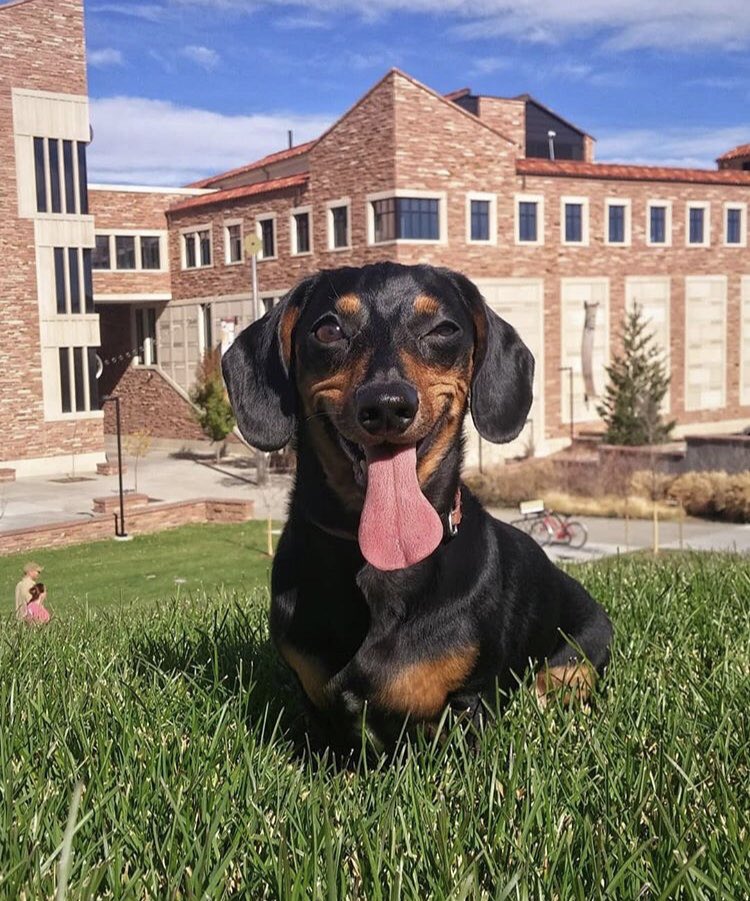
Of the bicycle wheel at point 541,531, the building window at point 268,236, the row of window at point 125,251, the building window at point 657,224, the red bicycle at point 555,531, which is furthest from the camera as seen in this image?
the row of window at point 125,251

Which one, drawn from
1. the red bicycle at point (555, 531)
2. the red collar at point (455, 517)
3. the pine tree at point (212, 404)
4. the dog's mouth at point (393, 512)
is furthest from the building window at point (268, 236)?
the dog's mouth at point (393, 512)

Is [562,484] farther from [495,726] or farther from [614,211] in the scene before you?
[495,726]

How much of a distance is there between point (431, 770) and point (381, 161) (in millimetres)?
29635

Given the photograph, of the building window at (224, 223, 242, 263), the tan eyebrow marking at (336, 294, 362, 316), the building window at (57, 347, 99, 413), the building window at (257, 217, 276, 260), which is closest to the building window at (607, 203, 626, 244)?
the building window at (257, 217, 276, 260)

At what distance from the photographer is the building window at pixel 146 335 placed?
41344 millimetres

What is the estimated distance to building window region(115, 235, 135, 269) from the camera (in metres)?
39.5

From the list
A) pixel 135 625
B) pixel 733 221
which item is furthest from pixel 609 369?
pixel 135 625

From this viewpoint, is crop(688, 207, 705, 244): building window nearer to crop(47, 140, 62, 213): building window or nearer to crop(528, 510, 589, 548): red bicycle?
crop(528, 510, 589, 548): red bicycle

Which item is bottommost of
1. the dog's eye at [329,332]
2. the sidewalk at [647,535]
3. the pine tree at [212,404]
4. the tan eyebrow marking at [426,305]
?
the sidewalk at [647,535]

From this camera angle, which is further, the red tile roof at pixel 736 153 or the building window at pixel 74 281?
the red tile roof at pixel 736 153

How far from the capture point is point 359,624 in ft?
9.30

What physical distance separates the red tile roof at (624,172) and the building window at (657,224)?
0.99 m

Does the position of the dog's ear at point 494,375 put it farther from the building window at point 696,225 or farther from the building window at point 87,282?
the building window at point 696,225

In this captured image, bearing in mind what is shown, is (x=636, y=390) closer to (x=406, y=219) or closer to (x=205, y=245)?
(x=406, y=219)
